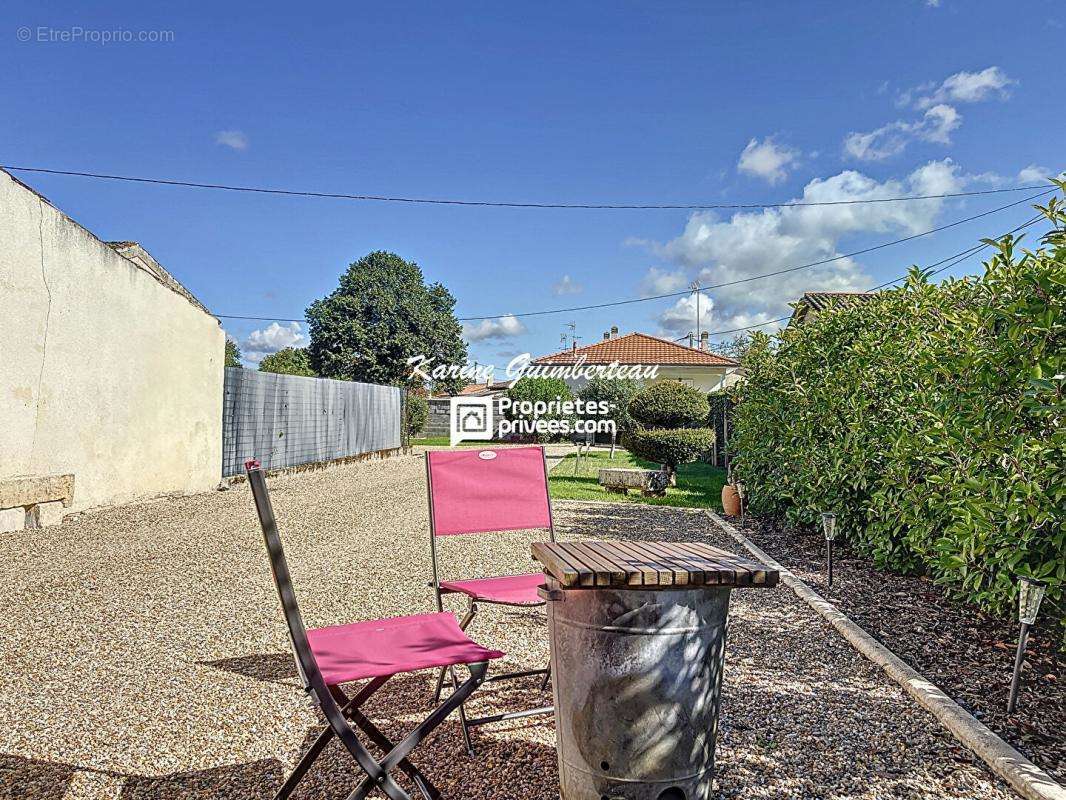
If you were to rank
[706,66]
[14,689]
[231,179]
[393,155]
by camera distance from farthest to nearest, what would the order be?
[393,155] < [231,179] < [706,66] < [14,689]

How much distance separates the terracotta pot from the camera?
29.6 feet

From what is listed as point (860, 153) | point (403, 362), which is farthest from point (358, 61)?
point (403, 362)

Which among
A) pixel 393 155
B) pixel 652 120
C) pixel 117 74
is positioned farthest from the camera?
pixel 393 155

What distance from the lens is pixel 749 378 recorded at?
353 inches

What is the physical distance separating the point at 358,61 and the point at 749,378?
8.69m

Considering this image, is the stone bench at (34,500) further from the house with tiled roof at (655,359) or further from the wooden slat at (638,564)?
the house with tiled roof at (655,359)

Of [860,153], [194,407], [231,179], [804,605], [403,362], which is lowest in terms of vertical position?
[804,605]

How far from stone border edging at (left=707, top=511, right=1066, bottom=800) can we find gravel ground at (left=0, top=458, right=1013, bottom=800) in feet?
0.18

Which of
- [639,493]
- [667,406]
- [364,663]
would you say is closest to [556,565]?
[364,663]

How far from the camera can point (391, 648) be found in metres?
2.13

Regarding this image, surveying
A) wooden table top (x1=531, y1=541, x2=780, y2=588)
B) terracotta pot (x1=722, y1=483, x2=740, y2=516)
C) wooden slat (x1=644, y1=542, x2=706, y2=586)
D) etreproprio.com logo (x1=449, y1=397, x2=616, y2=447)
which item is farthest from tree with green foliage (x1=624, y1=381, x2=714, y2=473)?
wooden table top (x1=531, y1=541, x2=780, y2=588)

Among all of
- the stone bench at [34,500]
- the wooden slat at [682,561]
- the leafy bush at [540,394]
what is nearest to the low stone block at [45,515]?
the stone bench at [34,500]

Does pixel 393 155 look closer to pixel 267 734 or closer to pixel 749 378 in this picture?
pixel 749 378

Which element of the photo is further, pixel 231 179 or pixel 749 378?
pixel 231 179
